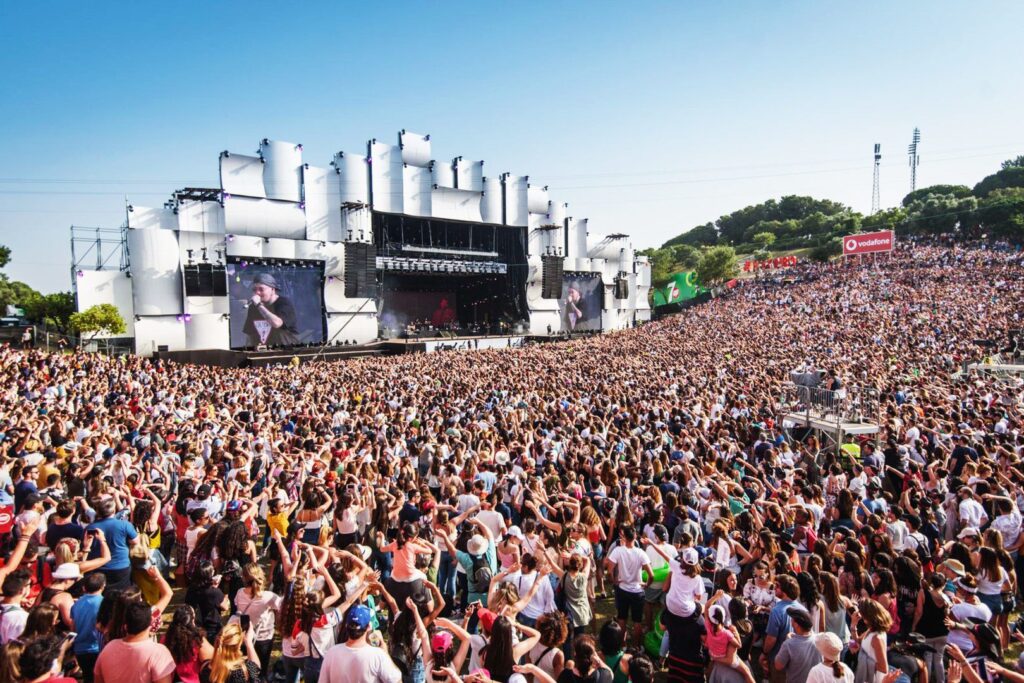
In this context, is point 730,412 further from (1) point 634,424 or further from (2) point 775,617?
(2) point 775,617

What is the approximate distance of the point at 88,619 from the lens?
366cm

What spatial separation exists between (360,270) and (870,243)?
3713 cm

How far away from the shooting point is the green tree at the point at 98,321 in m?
24.7

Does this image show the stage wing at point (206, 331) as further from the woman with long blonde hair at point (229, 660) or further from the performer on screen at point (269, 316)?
the woman with long blonde hair at point (229, 660)

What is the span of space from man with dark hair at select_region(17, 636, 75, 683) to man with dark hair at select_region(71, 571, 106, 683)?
37.3 inches

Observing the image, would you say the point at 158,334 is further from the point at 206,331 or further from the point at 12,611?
the point at 12,611

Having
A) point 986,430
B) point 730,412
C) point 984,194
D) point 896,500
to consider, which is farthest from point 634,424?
point 984,194

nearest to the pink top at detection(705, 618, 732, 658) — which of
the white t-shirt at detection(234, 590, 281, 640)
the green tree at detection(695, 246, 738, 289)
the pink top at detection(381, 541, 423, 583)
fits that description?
the pink top at detection(381, 541, 423, 583)

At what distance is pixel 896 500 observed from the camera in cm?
715

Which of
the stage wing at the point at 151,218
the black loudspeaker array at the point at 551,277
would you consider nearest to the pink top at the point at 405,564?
the stage wing at the point at 151,218

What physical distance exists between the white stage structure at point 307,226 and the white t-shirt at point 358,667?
1126 inches

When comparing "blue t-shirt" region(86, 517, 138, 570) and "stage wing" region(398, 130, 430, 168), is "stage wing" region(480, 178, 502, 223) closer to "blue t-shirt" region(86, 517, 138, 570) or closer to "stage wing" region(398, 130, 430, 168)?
"stage wing" region(398, 130, 430, 168)

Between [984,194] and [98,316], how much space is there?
277 feet

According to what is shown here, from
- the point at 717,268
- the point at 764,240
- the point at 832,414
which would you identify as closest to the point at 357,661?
the point at 832,414
